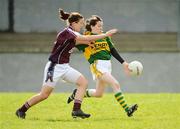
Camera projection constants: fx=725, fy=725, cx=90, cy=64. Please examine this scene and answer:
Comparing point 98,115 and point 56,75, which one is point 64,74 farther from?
point 98,115

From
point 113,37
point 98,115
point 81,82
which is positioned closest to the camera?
point 81,82

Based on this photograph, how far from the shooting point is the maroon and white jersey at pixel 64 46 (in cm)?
1184

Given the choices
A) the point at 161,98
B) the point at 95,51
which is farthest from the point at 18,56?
the point at 95,51

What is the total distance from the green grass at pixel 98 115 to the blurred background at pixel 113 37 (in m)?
9.82

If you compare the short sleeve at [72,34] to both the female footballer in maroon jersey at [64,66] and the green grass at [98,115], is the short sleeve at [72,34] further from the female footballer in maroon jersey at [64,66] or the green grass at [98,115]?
the green grass at [98,115]

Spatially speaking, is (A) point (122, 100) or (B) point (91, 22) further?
(B) point (91, 22)

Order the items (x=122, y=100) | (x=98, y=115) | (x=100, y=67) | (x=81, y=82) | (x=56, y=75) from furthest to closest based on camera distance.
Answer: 1. (x=100, y=67)
2. (x=98, y=115)
3. (x=122, y=100)
4. (x=81, y=82)
5. (x=56, y=75)

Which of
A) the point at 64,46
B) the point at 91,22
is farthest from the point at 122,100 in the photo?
the point at 91,22

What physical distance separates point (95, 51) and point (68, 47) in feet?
3.46

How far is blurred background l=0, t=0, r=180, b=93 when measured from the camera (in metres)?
26.0

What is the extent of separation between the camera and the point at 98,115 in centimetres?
1250

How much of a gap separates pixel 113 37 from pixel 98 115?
55.9 ft

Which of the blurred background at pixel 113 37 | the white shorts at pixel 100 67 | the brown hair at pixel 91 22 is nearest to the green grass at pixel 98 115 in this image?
the white shorts at pixel 100 67

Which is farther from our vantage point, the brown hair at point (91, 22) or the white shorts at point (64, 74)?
the brown hair at point (91, 22)
